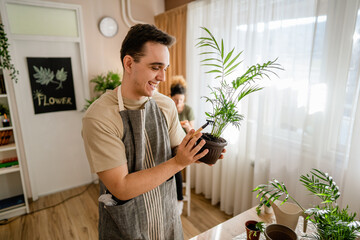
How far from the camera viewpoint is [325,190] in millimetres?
941

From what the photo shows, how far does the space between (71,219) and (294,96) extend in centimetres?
278

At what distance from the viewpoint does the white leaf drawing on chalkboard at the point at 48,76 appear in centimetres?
291

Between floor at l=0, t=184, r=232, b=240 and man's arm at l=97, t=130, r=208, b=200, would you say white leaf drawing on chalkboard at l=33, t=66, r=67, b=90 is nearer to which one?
floor at l=0, t=184, r=232, b=240

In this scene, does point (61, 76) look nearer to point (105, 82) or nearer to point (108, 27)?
point (105, 82)

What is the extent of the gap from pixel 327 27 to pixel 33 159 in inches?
143

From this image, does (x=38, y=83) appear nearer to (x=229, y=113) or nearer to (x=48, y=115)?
(x=48, y=115)

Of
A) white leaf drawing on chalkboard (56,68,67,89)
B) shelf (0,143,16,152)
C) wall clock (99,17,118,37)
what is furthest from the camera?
wall clock (99,17,118,37)

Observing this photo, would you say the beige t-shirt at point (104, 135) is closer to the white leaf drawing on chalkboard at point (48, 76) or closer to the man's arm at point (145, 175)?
the man's arm at point (145, 175)

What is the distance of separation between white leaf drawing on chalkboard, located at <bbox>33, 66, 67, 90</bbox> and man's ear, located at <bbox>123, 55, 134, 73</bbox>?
8.11 ft

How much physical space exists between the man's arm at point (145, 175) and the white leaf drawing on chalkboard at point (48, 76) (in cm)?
262

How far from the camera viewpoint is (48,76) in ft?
9.77

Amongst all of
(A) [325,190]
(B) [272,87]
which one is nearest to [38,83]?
(B) [272,87]

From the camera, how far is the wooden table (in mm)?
1183

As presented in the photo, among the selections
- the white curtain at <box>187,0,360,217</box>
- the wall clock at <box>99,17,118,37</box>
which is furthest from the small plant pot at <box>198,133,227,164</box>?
the wall clock at <box>99,17,118,37</box>
